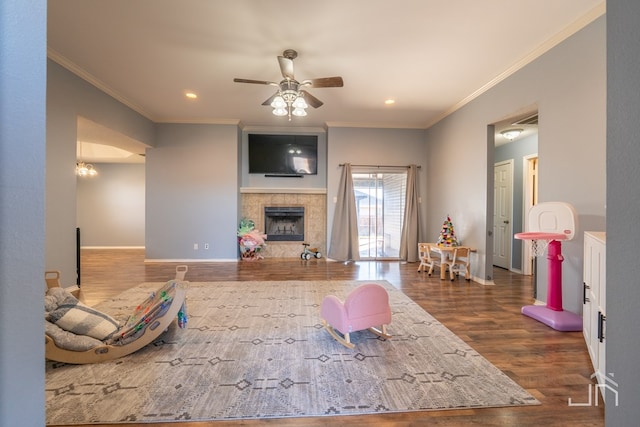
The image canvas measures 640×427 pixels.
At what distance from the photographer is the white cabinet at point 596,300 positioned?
168cm

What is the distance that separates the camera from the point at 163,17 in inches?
102

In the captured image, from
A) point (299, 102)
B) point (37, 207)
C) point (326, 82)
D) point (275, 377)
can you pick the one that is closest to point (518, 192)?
point (326, 82)

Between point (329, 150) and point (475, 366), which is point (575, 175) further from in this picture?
point (329, 150)

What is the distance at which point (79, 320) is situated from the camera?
2.05 metres

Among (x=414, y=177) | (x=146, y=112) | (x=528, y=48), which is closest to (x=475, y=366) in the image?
(x=528, y=48)

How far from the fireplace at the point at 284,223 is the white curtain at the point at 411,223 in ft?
7.81

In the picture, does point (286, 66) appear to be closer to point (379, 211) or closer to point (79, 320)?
point (79, 320)

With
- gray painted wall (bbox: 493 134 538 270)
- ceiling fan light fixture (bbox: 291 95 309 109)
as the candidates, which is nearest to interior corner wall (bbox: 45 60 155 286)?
ceiling fan light fixture (bbox: 291 95 309 109)

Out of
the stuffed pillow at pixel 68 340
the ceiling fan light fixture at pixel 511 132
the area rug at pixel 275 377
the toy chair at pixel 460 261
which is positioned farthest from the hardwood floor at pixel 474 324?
the ceiling fan light fixture at pixel 511 132

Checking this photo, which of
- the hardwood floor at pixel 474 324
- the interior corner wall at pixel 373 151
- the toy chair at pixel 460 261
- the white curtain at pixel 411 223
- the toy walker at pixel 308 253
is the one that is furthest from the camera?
the toy walker at pixel 308 253

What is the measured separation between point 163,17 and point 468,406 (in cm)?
403

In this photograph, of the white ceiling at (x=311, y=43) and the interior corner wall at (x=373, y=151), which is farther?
the interior corner wall at (x=373, y=151)

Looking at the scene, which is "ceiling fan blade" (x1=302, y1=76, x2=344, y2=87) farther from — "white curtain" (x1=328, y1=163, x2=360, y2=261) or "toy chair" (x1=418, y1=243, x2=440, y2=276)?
"toy chair" (x1=418, y1=243, x2=440, y2=276)
